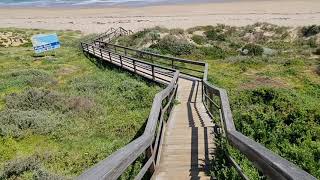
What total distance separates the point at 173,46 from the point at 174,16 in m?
26.6

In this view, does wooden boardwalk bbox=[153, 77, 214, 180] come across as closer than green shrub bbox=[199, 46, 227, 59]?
Yes

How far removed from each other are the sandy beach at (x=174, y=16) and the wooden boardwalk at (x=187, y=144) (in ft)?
115

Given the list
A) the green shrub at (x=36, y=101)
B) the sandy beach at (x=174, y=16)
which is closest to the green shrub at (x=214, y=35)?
the sandy beach at (x=174, y=16)

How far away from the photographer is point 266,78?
18.3m

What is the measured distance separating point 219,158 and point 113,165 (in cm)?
332

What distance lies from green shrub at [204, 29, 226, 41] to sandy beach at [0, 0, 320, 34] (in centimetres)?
1101

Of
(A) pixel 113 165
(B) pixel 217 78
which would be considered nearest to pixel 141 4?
(B) pixel 217 78

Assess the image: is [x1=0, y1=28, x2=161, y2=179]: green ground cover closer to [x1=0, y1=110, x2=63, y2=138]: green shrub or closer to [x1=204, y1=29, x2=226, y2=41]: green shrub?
[x1=0, y1=110, x2=63, y2=138]: green shrub

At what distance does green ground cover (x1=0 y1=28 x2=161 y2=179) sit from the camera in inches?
352

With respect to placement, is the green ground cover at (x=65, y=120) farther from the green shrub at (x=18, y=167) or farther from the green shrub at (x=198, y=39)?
the green shrub at (x=198, y=39)

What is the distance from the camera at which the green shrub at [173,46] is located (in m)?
27.6

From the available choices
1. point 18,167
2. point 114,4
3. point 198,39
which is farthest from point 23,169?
point 114,4

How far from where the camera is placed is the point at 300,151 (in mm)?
6965

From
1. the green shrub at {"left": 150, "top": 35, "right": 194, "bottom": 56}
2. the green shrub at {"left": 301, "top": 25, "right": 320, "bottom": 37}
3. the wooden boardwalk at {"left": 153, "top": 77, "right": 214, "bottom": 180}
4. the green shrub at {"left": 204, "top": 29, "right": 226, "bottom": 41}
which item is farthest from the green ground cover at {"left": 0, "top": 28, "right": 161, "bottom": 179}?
the green shrub at {"left": 301, "top": 25, "right": 320, "bottom": 37}
